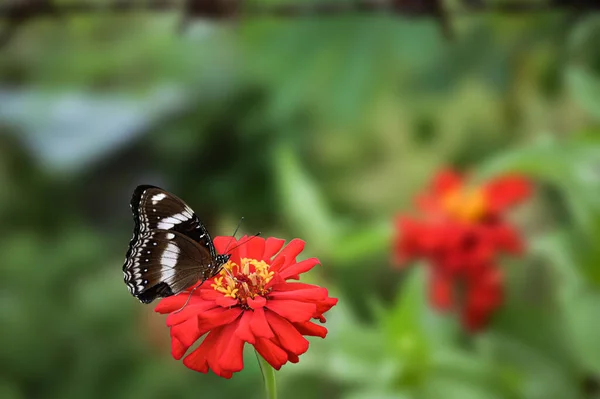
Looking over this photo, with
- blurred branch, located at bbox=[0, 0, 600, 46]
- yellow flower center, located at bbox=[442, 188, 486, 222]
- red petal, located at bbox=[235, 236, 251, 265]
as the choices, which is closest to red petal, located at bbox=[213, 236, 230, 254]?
red petal, located at bbox=[235, 236, 251, 265]

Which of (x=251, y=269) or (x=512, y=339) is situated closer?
(x=251, y=269)

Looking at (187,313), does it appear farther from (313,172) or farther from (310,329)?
(313,172)

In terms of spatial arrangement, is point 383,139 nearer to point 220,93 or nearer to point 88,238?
point 220,93

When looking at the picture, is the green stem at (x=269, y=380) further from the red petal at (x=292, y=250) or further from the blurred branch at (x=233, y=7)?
the blurred branch at (x=233, y=7)

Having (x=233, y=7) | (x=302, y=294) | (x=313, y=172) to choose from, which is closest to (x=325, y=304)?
(x=302, y=294)

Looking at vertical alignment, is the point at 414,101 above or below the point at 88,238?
above

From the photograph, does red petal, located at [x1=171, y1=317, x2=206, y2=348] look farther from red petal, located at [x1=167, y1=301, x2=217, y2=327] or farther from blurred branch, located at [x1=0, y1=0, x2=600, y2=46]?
blurred branch, located at [x1=0, y1=0, x2=600, y2=46]

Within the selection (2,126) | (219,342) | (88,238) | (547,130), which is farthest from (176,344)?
(2,126)

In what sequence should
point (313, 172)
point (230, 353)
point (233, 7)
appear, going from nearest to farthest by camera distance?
point (230, 353) < point (233, 7) < point (313, 172)
